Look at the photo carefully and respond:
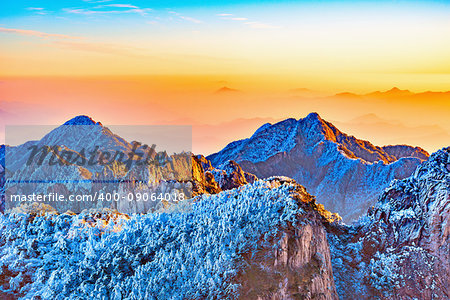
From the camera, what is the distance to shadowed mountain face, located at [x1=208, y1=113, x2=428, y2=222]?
139m

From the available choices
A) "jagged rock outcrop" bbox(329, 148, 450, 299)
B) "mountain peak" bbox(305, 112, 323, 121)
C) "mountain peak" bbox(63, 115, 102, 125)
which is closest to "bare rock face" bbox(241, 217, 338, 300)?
"jagged rock outcrop" bbox(329, 148, 450, 299)

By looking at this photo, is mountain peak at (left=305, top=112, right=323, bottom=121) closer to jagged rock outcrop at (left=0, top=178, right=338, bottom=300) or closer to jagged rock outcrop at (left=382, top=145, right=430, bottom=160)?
jagged rock outcrop at (left=382, top=145, right=430, bottom=160)

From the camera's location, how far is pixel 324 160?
154m

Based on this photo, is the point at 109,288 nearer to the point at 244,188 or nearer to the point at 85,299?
the point at 85,299

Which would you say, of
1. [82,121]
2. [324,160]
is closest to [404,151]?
[324,160]

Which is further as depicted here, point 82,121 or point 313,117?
point 313,117

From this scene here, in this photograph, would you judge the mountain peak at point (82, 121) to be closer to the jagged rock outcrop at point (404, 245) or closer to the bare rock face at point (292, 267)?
the jagged rock outcrop at point (404, 245)

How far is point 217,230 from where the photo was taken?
161 ft

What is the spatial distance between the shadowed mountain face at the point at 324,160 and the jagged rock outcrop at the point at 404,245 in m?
77.3

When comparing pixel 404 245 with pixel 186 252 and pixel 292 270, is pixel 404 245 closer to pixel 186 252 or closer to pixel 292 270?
pixel 292 270

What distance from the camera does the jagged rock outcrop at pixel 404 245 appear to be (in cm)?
5112

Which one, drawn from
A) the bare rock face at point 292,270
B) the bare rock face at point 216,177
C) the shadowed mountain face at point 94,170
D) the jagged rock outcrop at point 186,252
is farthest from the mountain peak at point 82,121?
the bare rock face at point 292,270

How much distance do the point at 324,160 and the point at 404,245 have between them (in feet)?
331

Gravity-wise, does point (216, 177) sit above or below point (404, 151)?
below
